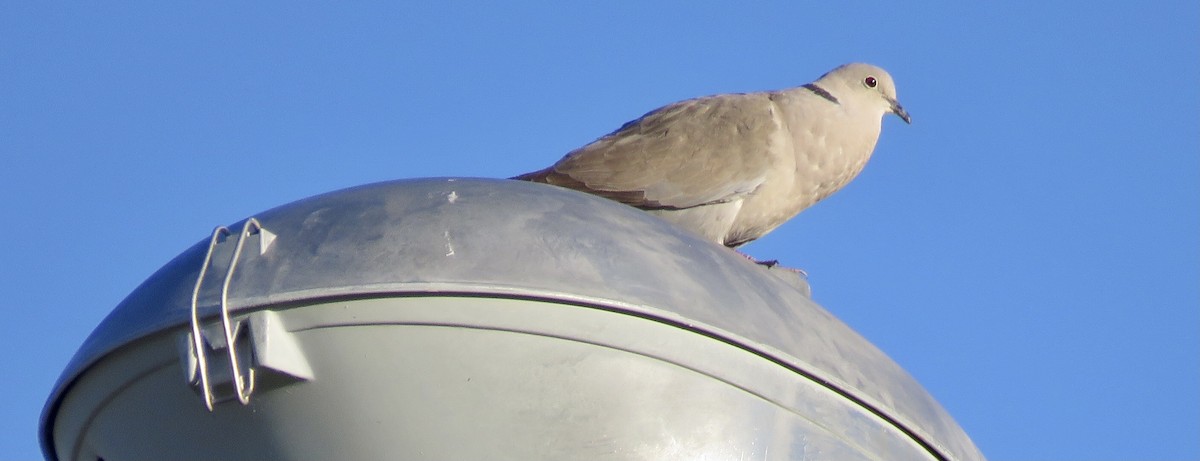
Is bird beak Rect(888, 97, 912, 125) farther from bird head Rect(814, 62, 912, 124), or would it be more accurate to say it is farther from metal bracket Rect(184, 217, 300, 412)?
metal bracket Rect(184, 217, 300, 412)

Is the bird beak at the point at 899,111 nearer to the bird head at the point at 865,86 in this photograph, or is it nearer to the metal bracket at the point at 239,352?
the bird head at the point at 865,86

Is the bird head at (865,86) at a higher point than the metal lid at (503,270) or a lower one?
lower

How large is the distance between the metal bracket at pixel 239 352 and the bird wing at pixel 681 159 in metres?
2.93

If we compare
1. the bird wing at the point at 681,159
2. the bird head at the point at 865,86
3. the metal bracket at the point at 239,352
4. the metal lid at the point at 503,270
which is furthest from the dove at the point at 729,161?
the metal bracket at the point at 239,352

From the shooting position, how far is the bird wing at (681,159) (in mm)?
4934

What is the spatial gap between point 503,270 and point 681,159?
10.1 ft

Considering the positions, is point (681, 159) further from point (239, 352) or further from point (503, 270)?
point (239, 352)

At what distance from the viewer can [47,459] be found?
239cm

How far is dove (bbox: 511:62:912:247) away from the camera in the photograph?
4.95 metres

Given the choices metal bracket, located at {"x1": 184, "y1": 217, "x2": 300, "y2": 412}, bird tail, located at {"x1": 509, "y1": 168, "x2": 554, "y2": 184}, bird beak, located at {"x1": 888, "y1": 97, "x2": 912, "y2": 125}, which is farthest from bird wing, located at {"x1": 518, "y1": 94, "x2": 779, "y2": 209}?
metal bracket, located at {"x1": 184, "y1": 217, "x2": 300, "y2": 412}

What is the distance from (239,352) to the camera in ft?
6.55

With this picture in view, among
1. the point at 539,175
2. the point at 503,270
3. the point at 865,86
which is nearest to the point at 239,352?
the point at 503,270

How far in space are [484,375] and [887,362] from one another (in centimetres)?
75

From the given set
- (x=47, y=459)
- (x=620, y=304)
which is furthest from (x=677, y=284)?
(x=47, y=459)
